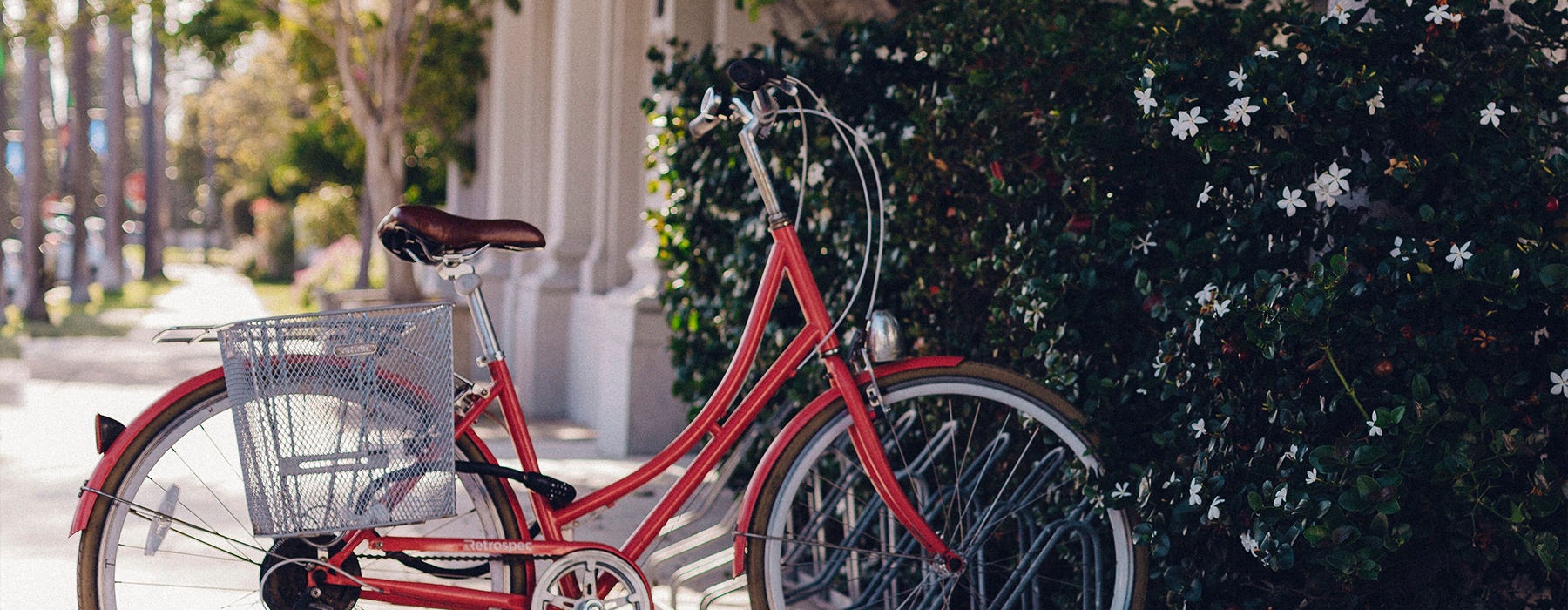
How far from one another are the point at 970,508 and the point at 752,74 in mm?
1171

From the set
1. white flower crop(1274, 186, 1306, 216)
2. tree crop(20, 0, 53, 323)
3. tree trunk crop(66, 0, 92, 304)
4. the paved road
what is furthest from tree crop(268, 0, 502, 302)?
tree trunk crop(66, 0, 92, 304)

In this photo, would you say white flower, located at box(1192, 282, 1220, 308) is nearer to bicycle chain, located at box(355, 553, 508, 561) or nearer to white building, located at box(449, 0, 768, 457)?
bicycle chain, located at box(355, 553, 508, 561)

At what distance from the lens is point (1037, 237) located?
2977mm

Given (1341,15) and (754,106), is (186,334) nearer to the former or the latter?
(754,106)

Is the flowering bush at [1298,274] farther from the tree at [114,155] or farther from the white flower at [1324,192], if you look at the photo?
the tree at [114,155]

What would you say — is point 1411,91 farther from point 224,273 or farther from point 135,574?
point 224,273

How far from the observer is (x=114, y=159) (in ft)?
77.3

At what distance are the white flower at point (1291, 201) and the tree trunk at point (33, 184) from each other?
46.5 feet

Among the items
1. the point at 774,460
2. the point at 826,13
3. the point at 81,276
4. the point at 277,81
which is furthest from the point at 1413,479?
the point at 277,81

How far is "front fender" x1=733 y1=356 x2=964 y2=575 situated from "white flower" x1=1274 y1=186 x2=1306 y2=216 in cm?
66

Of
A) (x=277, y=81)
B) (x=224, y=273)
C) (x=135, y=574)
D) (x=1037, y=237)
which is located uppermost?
(x=1037, y=237)

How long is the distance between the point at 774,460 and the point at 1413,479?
1124 mm

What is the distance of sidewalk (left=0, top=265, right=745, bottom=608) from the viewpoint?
13.9 ft

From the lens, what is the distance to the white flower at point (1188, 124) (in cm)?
252
